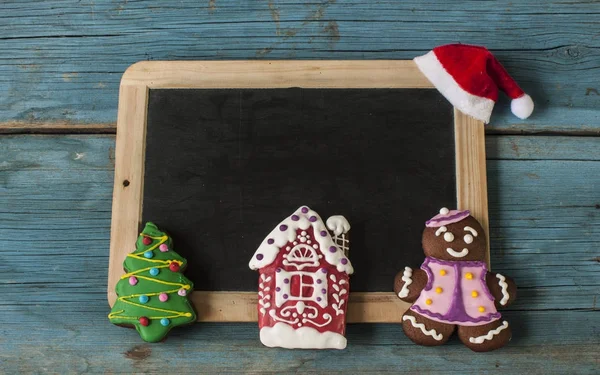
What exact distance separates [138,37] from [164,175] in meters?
0.39

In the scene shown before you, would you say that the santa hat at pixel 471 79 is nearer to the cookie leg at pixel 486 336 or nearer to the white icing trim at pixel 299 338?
the cookie leg at pixel 486 336

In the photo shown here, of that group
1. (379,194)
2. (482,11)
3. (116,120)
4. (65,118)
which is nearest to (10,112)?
(65,118)

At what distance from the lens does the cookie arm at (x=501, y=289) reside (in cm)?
119

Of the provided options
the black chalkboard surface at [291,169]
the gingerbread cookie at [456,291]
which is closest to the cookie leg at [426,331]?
the gingerbread cookie at [456,291]

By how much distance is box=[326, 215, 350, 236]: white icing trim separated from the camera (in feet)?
3.98

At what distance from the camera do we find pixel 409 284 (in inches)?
46.6

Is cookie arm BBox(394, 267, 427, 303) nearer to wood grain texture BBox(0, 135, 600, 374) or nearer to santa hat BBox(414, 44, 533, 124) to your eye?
wood grain texture BBox(0, 135, 600, 374)

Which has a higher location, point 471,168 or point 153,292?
point 471,168

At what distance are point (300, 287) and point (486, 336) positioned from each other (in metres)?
0.40

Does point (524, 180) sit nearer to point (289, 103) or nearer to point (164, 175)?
point (289, 103)

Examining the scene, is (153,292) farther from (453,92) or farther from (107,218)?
(453,92)

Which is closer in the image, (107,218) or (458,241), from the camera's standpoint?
(458,241)

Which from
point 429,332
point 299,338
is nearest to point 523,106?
point 429,332

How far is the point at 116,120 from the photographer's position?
1357 millimetres
